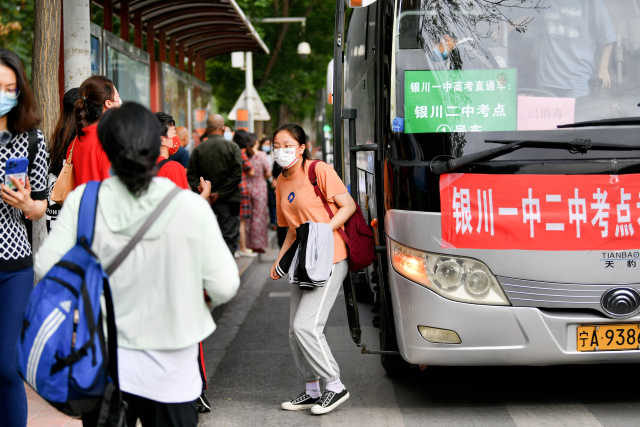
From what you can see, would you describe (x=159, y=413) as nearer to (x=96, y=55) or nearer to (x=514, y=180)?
(x=514, y=180)

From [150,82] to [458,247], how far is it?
8973 mm

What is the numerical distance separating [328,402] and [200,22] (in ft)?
32.3

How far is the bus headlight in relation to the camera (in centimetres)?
482

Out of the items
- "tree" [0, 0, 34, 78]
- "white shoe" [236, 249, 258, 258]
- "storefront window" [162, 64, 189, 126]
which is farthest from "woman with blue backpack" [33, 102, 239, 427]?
"tree" [0, 0, 34, 78]

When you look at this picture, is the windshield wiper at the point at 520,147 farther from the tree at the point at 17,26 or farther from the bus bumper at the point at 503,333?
the tree at the point at 17,26

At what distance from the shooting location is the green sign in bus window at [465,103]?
4934 mm

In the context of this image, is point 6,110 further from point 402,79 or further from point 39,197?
point 402,79

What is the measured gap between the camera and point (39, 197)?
3898 millimetres

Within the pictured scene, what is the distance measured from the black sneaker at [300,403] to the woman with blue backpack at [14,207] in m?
1.84

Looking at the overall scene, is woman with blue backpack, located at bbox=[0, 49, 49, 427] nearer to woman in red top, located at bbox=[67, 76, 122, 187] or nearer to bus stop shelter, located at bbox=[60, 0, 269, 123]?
woman in red top, located at bbox=[67, 76, 122, 187]

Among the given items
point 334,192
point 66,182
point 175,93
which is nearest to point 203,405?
point 334,192

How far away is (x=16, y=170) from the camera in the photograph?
3.77m

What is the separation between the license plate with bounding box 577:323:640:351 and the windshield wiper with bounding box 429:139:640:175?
0.94m

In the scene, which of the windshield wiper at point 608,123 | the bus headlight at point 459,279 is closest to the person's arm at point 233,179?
the bus headlight at point 459,279
